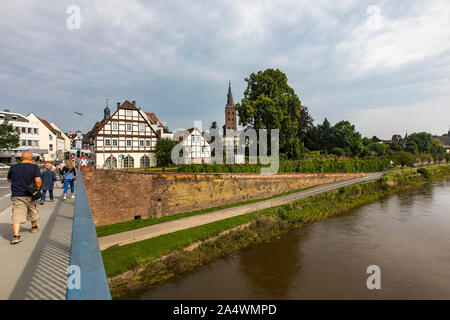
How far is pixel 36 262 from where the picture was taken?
4.01 m

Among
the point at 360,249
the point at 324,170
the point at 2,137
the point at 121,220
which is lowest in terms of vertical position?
the point at 360,249

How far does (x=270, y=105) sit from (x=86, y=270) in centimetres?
Answer: 3160

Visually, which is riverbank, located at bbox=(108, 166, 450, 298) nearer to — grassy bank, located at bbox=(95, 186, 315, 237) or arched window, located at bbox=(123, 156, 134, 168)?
grassy bank, located at bbox=(95, 186, 315, 237)

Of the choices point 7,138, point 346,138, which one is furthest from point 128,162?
point 346,138

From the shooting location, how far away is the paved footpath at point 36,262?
330cm

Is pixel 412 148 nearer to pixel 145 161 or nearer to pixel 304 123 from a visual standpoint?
pixel 304 123

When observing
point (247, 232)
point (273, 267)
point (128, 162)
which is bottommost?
point (273, 267)

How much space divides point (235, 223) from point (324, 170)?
73.8 feet
